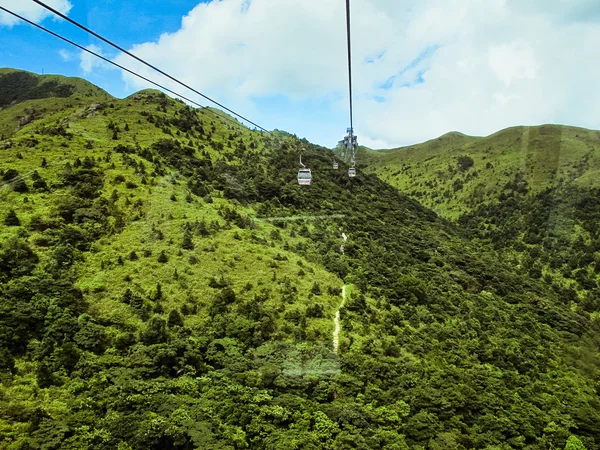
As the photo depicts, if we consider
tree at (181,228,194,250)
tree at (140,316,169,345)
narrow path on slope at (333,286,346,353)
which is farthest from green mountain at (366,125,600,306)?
tree at (140,316,169,345)

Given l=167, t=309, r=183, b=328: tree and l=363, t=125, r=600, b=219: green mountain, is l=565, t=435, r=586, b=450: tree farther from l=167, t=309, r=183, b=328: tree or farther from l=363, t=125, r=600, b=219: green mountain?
l=363, t=125, r=600, b=219: green mountain

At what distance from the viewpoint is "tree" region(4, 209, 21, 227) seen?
115 feet

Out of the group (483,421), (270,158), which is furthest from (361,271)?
(270,158)

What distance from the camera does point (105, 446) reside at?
21.6 metres

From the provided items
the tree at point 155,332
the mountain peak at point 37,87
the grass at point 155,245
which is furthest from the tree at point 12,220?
the mountain peak at point 37,87

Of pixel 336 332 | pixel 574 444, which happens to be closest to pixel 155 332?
pixel 336 332

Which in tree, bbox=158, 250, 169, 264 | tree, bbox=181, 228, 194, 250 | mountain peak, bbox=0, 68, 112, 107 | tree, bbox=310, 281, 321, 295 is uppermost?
mountain peak, bbox=0, 68, 112, 107

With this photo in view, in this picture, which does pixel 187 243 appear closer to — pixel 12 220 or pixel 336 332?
pixel 12 220

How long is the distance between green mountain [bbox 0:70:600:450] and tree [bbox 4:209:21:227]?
0.13 metres

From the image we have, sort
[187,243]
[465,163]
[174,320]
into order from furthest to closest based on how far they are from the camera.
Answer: [465,163] < [187,243] < [174,320]

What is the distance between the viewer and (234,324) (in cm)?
3350

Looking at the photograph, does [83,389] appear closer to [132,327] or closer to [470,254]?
[132,327]

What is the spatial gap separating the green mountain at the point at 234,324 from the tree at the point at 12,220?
13cm

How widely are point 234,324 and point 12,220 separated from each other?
2190 cm
